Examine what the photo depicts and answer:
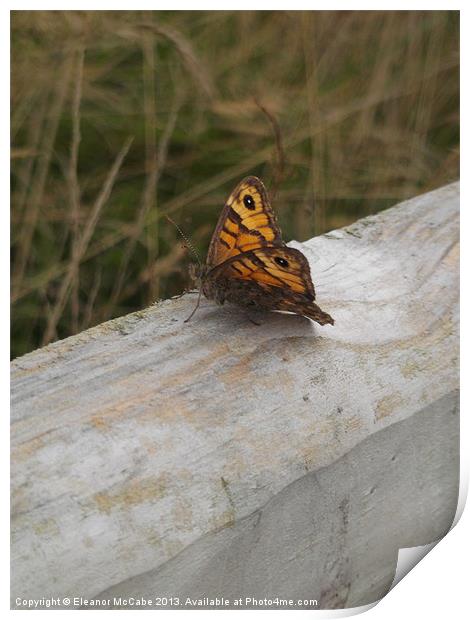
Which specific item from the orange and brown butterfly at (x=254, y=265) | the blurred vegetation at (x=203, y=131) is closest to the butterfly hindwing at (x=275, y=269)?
the orange and brown butterfly at (x=254, y=265)

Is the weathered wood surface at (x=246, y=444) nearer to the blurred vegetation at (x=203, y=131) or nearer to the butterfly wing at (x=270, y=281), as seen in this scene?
the butterfly wing at (x=270, y=281)

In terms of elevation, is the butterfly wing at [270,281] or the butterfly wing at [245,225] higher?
the butterfly wing at [245,225]

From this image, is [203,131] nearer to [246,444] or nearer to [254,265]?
[254,265]

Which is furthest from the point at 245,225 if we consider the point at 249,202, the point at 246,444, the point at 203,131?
the point at 203,131

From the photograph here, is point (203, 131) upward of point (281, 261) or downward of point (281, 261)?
upward

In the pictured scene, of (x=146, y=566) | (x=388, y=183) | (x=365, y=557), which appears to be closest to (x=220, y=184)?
(x=388, y=183)

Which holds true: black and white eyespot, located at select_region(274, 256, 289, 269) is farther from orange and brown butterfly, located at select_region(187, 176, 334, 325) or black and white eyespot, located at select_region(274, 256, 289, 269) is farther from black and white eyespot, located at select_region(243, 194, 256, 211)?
black and white eyespot, located at select_region(243, 194, 256, 211)

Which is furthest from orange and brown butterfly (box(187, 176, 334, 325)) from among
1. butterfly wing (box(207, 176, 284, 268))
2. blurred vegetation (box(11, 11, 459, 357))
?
blurred vegetation (box(11, 11, 459, 357))
